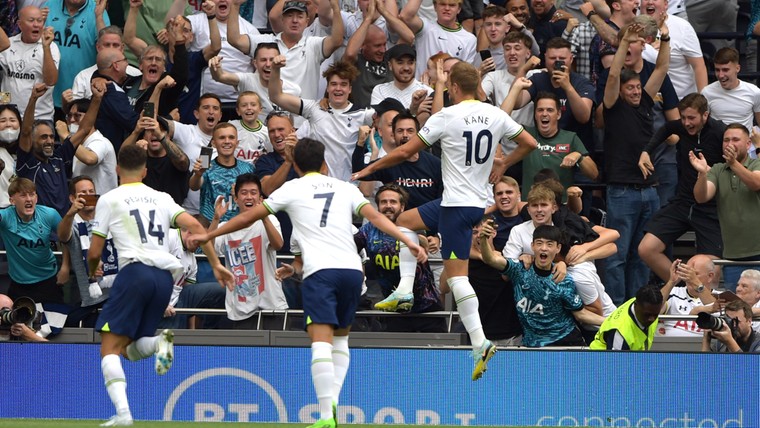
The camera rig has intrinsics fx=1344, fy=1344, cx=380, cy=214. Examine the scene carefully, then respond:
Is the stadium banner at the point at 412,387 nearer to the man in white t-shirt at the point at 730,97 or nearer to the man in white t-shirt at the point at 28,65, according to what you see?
the man in white t-shirt at the point at 28,65

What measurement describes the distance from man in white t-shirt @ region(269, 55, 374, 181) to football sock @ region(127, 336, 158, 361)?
198 inches

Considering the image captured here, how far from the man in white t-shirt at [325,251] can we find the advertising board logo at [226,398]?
85.6 inches

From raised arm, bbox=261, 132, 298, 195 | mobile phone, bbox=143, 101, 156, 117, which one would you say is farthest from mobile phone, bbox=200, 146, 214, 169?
raised arm, bbox=261, 132, 298, 195

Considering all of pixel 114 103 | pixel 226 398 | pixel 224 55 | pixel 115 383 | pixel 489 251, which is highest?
pixel 224 55

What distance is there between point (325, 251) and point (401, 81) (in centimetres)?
579

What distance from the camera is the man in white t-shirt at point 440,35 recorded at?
55.5ft

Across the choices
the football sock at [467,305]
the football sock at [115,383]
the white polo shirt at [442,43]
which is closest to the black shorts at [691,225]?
the white polo shirt at [442,43]

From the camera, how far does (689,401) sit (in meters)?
12.5

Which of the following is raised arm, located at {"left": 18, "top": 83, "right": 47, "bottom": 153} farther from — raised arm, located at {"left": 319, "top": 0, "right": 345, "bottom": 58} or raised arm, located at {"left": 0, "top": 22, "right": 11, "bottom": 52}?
raised arm, located at {"left": 319, "top": 0, "right": 345, "bottom": 58}

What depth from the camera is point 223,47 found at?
56.7ft

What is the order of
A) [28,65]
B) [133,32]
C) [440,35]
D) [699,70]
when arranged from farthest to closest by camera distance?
1. [133,32]
2. [440,35]
3. [699,70]
4. [28,65]

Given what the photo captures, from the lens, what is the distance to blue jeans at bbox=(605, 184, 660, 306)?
50.3 ft

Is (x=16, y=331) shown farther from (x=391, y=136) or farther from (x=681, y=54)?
(x=681, y=54)

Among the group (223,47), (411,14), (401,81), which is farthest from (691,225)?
(223,47)
